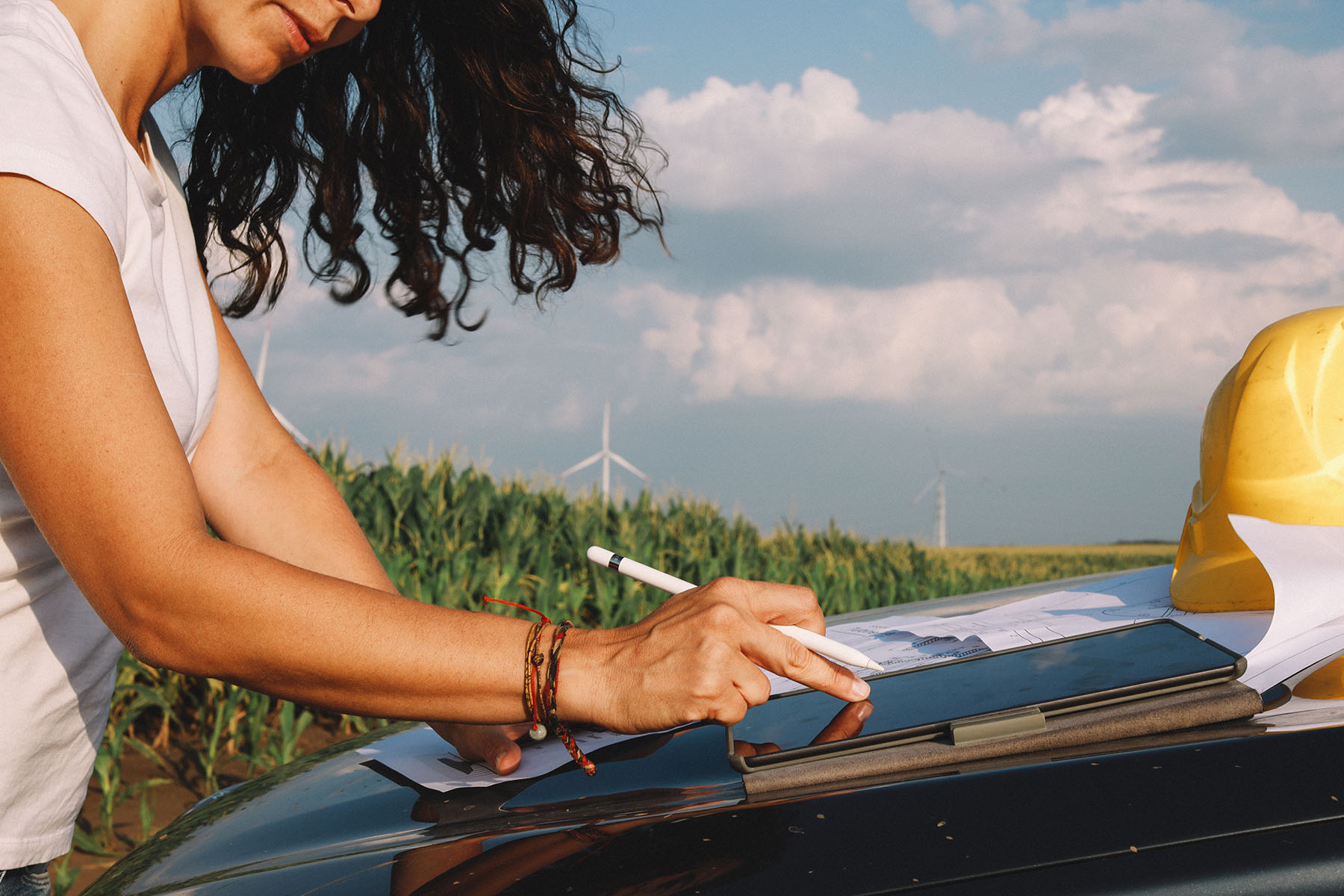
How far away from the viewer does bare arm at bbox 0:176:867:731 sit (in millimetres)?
922

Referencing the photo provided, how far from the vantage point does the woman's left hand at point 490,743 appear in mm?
1241

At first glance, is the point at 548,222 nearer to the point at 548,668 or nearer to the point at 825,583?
the point at 548,668

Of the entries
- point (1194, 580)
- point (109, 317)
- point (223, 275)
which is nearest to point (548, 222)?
point (223, 275)

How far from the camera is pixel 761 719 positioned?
1175 millimetres

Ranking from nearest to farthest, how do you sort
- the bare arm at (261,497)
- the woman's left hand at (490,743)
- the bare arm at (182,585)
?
the bare arm at (182,585), the woman's left hand at (490,743), the bare arm at (261,497)

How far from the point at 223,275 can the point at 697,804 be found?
1.95 metres

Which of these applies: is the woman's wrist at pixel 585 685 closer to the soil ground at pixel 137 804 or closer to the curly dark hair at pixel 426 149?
the curly dark hair at pixel 426 149

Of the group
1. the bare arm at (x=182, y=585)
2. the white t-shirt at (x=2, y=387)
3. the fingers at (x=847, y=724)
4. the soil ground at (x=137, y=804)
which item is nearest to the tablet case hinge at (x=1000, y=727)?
the fingers at (x=847, y=724)

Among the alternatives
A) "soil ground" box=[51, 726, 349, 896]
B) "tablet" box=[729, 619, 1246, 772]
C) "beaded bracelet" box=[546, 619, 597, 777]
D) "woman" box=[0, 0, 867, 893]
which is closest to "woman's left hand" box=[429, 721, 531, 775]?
"woman" box=[0, 0, 867, 893]

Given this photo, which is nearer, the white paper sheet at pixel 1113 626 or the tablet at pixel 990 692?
the tablet at pixel 990 692

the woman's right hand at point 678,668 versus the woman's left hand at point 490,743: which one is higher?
the woman's right hand at point 678,668

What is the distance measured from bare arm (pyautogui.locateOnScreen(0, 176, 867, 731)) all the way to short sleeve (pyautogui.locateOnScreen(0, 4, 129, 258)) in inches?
1.1

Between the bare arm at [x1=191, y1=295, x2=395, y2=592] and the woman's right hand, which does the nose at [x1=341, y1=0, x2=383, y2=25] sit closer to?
the bare arm at [x1=191, y1=295, x2=395, y2=592]

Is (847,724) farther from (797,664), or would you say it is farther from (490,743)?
(490,743)
